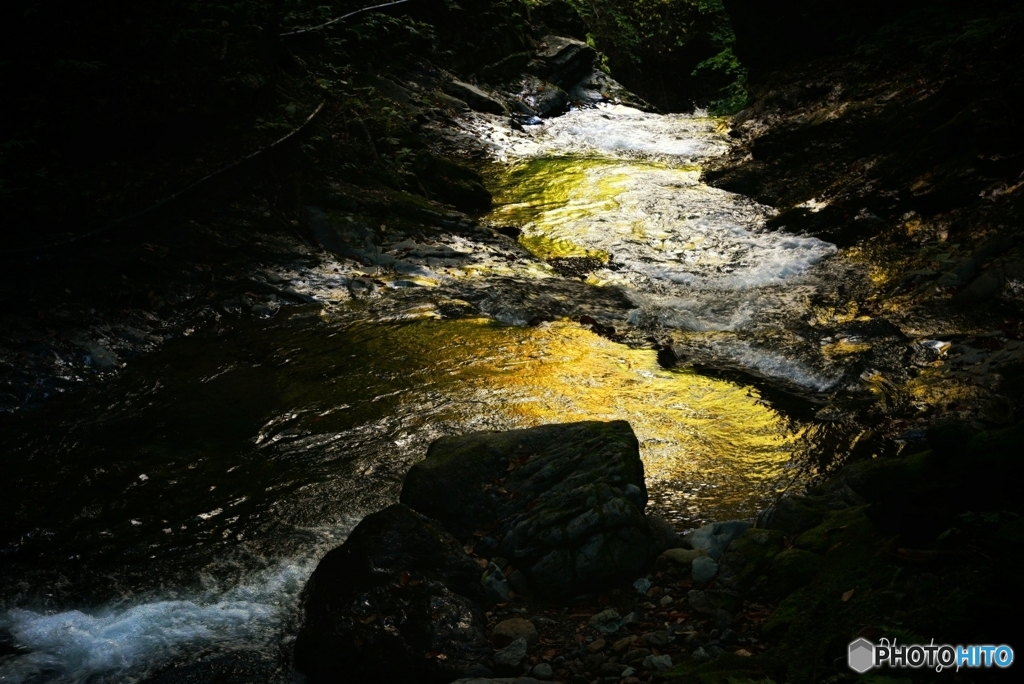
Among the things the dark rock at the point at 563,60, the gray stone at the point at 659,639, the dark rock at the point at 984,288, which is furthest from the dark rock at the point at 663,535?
the dark rock at the point at 563,60

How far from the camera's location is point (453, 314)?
8.50 metres

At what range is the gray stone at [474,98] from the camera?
1731cm

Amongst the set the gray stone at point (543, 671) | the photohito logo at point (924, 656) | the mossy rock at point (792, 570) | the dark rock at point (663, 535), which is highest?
the photohito logo at point (924, 656)

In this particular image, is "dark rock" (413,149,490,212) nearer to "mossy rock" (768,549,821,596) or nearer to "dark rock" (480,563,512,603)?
"dark rock" (480,563,512,603)

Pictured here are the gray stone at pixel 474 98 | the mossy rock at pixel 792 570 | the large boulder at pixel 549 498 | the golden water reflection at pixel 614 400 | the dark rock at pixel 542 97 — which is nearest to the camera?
A: the mossy rock at pixel 792 570

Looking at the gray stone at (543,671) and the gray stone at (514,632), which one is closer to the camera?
the gray stone at (543,671)

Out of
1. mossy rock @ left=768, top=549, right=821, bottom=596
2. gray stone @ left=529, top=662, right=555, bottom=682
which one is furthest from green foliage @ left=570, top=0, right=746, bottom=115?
gray stone @ left=529, top=662, right=555, bottom=682

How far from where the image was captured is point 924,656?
244 centimetres

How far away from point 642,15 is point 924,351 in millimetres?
21545

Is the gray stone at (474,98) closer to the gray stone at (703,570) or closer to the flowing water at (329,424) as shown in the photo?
the flowing water at (329,424)

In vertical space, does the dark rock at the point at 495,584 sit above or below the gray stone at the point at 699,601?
below

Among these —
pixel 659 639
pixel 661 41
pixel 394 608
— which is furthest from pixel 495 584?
pixel 661 41

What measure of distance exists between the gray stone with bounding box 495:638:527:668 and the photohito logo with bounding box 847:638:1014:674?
5.58 ft

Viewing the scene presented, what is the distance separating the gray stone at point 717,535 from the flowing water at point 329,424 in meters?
0.33
